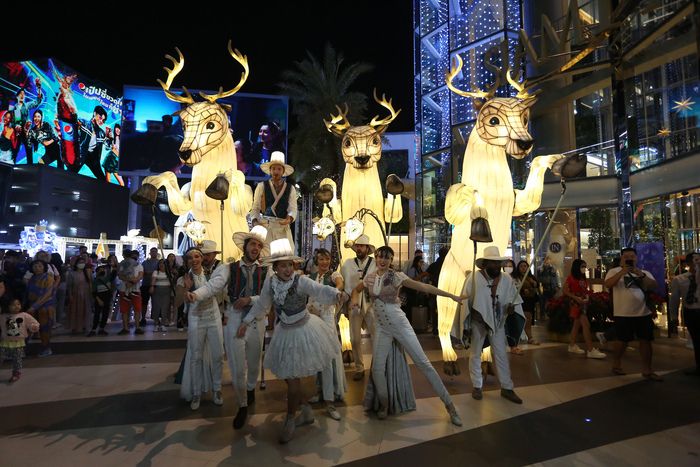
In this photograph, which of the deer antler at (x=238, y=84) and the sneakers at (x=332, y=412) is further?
the deer antler at (x=238, y=84)

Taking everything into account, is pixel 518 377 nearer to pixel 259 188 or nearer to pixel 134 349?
pixel 259 188

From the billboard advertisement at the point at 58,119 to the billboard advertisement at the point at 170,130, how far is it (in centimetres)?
279

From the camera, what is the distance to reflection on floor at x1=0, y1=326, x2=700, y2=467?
3.10m

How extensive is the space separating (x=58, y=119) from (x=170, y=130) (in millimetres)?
9399

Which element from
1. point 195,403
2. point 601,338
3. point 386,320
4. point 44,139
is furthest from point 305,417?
point 44,139

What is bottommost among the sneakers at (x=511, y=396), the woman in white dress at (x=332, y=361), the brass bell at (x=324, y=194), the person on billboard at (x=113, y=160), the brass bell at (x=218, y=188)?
the sneakers at (x=511, y=396)

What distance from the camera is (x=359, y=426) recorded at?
3.66m

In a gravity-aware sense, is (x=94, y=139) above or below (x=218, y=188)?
above

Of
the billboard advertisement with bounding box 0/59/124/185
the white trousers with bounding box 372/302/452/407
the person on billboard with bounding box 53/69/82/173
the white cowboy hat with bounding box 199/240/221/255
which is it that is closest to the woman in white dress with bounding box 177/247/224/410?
the white cowboy hat with bounding box 199/240/221/255

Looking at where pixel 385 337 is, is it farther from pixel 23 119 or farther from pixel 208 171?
pixel 23 119

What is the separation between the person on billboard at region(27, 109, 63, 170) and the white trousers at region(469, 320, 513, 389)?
108ft

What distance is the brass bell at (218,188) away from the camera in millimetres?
4434

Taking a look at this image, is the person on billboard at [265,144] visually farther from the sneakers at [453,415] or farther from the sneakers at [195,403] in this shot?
the sneakers at [453,415]

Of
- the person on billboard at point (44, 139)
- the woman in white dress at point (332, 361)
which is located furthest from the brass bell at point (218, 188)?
the person on billboard at point (44, 139)
